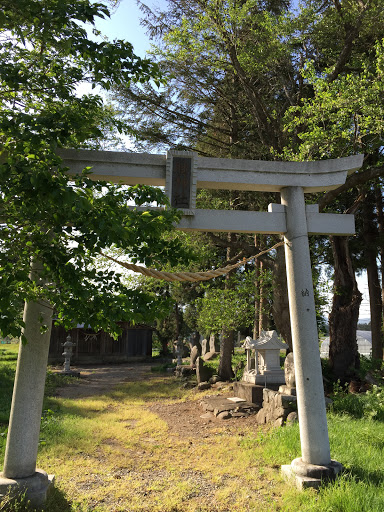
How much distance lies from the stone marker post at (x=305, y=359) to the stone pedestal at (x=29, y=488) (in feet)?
9.35

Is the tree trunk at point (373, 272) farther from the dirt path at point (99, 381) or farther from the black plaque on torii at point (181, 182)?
the black plaque on torii at point (181, 182)

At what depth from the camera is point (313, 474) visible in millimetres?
4504

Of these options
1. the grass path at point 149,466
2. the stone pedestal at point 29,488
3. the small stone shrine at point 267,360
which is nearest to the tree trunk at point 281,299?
the small stone shrine at point 267,360

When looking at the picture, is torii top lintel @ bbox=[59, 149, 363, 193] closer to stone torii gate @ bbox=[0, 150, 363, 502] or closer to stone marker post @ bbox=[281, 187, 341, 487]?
stone torii gate @ bbox=[0, 150, 363, 502]

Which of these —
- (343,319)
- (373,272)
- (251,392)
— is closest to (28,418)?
(251,392)

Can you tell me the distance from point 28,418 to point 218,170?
367 centimetres

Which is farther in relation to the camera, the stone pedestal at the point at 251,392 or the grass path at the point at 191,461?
the stone pedestal at the point at 251,392

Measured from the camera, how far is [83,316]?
304cm

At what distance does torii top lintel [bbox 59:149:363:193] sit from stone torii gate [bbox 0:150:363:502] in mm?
12

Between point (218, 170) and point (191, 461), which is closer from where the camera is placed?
point (218, 170)

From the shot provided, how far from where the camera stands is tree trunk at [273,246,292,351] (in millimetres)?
10445

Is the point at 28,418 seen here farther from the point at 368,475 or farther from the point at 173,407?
the point at 173,407

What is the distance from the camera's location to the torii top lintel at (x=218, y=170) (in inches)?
189

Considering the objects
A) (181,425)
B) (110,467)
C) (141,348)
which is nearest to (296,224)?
(110,467)
